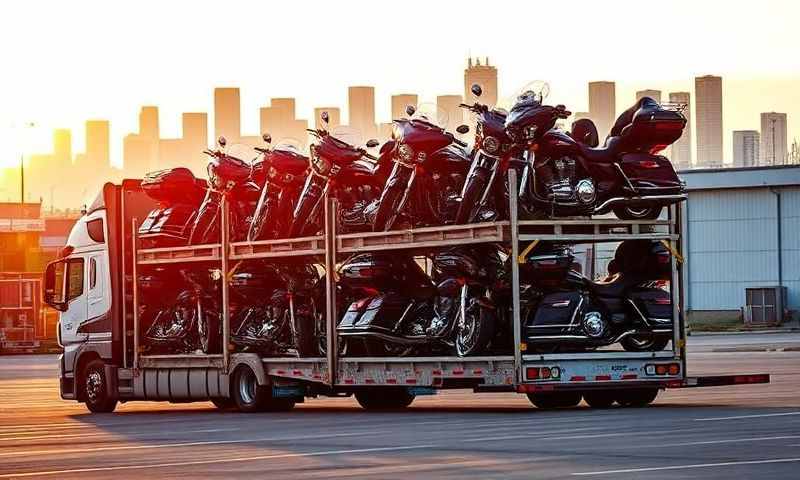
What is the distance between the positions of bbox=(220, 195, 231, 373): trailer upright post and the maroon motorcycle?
6896 millimetres

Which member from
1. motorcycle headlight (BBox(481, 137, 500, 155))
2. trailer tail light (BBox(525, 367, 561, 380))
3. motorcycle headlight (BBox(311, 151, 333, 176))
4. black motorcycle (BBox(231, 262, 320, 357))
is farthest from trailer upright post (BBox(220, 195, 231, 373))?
trailer tail light (BBox(525, 367, 561, 380))

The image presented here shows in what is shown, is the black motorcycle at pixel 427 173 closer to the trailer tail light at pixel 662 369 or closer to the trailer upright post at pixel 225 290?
the trailer tail light at pixel 662 369

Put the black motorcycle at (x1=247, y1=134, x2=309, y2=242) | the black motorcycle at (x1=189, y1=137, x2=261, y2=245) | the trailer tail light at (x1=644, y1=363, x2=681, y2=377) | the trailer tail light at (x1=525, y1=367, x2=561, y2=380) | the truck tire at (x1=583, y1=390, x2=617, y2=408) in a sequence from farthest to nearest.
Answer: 1. the black motorcycle at (x1=189, y1=137, x2=261, y2=245)
2. the black motorcycle at (x1=247, y1=134, x2=309, y2=242)
3. the truck tire at (x1=583, y1=390, x2=617, y2=408)
4. the trailer tail light at (x1=644, y1=363, x2=681, y2=377)
5. the trailer tail light at (x1=525, y1=367, x2=561, y2=380)

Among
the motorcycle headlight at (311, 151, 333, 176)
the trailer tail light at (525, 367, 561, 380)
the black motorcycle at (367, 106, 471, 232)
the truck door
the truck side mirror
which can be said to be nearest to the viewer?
the trailer tail light at (525, 367, 561, 380)

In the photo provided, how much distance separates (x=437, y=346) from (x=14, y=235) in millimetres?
90811

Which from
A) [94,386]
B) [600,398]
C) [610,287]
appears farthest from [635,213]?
[94,386]

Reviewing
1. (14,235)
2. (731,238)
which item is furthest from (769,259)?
(14,235)

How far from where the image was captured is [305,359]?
29.6 metres

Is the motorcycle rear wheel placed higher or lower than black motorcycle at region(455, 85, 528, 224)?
lower

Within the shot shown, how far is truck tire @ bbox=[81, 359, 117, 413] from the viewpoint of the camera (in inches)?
1313

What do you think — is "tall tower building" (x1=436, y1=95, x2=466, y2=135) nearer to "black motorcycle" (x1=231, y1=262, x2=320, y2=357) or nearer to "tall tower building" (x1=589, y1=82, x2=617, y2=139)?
"black motorcycle" (x1=231, y1=262, x2=320, y2=357)

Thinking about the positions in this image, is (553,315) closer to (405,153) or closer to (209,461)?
(405,153)

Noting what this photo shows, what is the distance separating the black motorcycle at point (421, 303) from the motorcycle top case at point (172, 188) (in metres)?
6.00

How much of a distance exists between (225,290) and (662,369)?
345 inches
